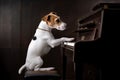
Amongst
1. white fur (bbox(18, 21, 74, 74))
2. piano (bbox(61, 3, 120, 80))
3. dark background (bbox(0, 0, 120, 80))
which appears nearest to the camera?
piano (bbox(61, 3, 120, 80))

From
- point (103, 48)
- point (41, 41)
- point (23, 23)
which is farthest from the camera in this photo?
point (23, 23)

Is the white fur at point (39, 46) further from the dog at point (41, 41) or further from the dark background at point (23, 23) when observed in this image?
the dark background at point (23, 23)

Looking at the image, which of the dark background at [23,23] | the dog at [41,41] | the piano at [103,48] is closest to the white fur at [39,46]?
the dog at [41,41]

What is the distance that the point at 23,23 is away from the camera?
4.16 m

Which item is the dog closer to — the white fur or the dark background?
the white fur

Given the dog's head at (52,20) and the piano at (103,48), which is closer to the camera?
the piano at (103,48)

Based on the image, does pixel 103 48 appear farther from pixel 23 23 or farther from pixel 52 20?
pixel 23 23

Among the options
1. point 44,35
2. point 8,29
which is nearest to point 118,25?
point 44,35

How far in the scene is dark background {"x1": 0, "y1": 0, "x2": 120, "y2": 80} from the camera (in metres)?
4.16

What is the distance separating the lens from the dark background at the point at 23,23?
13.6 feet

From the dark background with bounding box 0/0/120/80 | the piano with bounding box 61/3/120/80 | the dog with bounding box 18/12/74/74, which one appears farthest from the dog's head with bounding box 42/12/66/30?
the piano with bounding box 61/3/120/80

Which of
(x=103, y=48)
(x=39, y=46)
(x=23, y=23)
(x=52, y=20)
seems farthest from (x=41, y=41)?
(x=103, y=48)

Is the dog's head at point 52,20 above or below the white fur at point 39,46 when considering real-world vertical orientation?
above

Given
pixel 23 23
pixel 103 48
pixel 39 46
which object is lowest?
pixel 39 46
